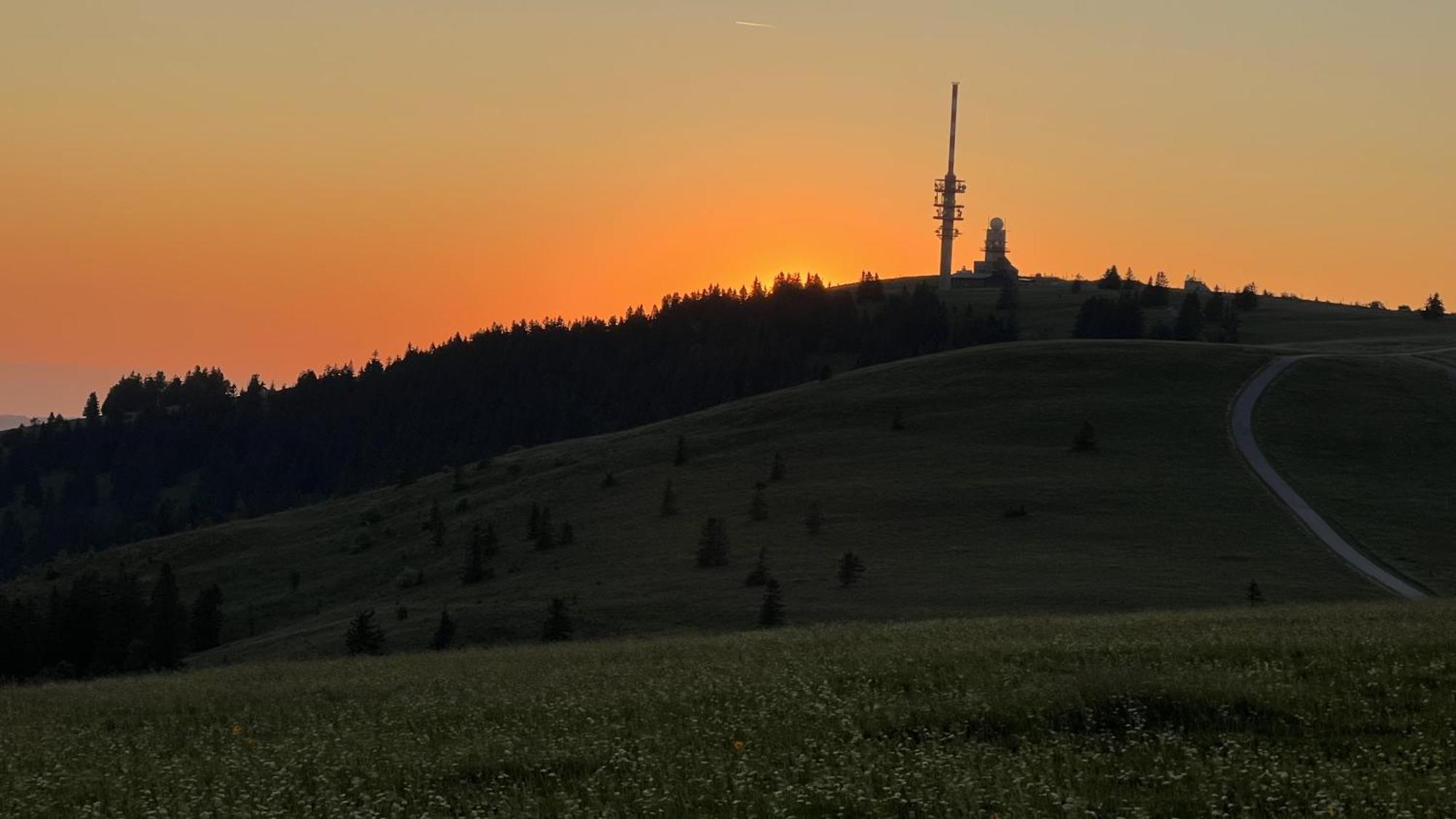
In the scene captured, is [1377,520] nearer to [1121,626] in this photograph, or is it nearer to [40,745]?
[1121,626]

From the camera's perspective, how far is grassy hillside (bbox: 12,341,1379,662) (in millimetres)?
58906

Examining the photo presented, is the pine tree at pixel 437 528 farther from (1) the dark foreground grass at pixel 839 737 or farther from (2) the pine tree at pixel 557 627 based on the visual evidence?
(1) the dark foreground grass at pixel 839 737

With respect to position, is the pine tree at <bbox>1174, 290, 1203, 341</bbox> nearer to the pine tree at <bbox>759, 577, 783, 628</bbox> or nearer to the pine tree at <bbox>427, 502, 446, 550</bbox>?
the pine tree at <bbox>427, 502, 446, 550</bbox>

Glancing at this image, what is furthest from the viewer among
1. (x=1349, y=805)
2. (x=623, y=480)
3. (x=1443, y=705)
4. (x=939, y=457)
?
(x=623, y=480)

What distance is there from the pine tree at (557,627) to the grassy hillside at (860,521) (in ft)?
7.81

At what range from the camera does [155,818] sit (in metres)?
15.5

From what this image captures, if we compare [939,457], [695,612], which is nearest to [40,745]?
[695,612]

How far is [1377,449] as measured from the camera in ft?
302

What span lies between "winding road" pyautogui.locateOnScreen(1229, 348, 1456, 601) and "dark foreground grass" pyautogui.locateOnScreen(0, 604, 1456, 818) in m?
26.2

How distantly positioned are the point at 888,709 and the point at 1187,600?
3736cm

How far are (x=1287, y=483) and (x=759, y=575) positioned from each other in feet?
119

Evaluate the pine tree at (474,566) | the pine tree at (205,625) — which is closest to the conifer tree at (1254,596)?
the pine tree at (474,566)

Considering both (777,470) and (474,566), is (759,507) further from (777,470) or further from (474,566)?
(474,566)

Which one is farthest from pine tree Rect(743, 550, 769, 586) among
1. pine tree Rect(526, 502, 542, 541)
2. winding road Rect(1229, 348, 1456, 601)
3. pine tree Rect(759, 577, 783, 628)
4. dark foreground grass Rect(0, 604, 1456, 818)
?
dark foreground grass Rect(0, 604, 1456, 818)
